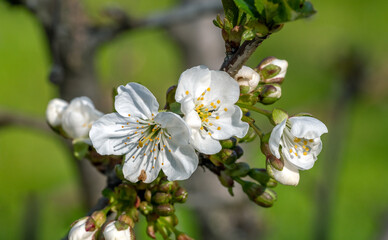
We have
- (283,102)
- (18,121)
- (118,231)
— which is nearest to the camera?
(118,231)

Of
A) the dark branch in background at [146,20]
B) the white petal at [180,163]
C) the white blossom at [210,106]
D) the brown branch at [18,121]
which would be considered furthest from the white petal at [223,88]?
the brown branch at [18,121]

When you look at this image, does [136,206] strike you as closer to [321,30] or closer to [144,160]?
[144,160]

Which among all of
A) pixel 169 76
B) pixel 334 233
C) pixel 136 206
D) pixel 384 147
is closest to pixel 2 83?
pixel 169 76

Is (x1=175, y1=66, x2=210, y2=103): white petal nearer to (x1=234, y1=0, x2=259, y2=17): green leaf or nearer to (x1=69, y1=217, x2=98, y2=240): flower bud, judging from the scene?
(x1=234, y1=0, x2=259, y2=17): green leaf

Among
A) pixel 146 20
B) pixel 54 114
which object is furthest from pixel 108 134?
pixel 146 20

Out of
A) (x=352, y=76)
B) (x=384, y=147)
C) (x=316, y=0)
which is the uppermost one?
(x=352, y=76)

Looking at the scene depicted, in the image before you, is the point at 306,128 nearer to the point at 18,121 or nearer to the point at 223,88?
the point at 223,88

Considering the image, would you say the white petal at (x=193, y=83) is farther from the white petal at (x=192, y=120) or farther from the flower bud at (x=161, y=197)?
the flower bud at (x=161, y=197)
